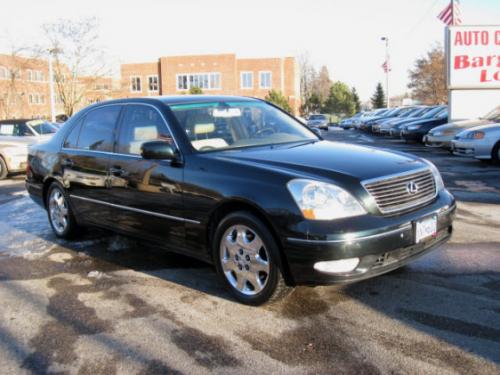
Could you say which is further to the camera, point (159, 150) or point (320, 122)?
point (320, 122)

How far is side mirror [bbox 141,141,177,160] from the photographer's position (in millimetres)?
4223

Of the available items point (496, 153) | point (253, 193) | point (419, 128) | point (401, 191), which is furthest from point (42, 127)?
point (419, 128)

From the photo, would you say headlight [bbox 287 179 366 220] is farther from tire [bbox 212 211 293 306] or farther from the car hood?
tire [bbox 212 211 293 306]

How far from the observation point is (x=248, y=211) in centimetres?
379

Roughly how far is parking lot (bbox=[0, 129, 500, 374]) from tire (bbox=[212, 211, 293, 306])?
0.13 metres

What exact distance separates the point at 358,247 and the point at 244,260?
2.98 feet

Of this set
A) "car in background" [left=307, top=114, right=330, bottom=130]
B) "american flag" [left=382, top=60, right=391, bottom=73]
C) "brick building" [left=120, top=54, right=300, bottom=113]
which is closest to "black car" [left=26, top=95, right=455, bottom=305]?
"car in background" [left=307, top=114, right=330, bottom=130]

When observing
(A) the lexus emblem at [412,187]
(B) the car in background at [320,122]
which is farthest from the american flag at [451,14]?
(A) the lexus emblem at [412,187]

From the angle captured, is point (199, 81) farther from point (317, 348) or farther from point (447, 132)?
point (317, 348)

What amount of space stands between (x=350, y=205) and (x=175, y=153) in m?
1.59

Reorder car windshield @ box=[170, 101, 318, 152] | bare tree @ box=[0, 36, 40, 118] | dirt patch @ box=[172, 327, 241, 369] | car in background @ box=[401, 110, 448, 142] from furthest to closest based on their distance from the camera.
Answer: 1. bare tree @ box=[0, 36, 40, 118]
2. car in background @ box=[401, 110, 448, 142]
3. car windshield @ box=[170, 101, 318, 152]
4. dirt patch @ box=[172, 327, 241, 369]

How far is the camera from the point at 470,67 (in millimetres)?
19656

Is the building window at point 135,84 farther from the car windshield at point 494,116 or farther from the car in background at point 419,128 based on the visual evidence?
the car windshield at point 494,116

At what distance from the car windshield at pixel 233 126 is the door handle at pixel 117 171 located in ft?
2.58
